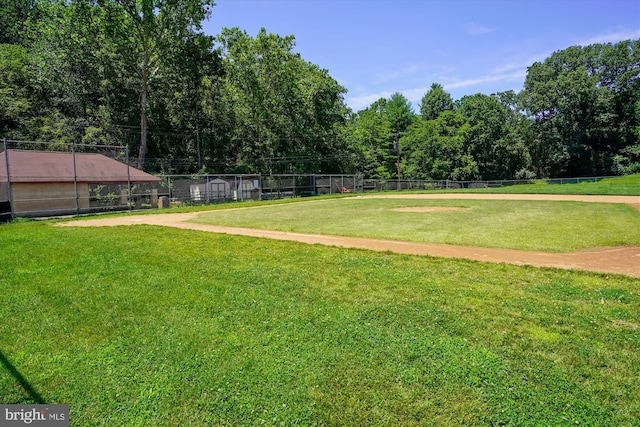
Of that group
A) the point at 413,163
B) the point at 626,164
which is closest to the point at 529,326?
the point at 413,163

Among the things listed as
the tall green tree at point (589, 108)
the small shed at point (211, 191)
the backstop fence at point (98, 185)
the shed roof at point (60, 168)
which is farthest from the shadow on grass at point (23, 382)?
the tall green tree at point (589, 108)

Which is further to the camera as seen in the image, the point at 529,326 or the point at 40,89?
the point at 40,89

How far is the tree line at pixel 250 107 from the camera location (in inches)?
1318

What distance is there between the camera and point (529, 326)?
12.1 feet

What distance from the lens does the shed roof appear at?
1925 cm

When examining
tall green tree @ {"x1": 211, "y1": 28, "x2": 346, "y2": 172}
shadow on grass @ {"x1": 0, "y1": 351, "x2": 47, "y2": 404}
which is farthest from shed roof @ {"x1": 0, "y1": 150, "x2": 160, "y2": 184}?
shadow on grass @ {"x1": 0, "y1": 351, "x2": 47, "y2": 404}

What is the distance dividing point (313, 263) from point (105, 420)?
4070 mm

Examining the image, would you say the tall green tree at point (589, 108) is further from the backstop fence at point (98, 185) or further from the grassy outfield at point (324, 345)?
the grassy outfield at point (324, 345)

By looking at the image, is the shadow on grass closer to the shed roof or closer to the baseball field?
the baseball field

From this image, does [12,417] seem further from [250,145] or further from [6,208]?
[250,145]

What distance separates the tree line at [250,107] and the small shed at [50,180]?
10.5 metres

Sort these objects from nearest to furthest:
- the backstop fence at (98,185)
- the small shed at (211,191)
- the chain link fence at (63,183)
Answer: the chain link fence at (63,183) → the backstop fence at (98,185) → the small shed at (211,191)

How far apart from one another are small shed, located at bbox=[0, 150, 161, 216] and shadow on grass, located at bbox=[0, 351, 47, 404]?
1654 centimetres

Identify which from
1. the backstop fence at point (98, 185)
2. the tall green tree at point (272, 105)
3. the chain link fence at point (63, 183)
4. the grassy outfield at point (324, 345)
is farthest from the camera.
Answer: the tall green tree at point (272, 105)
